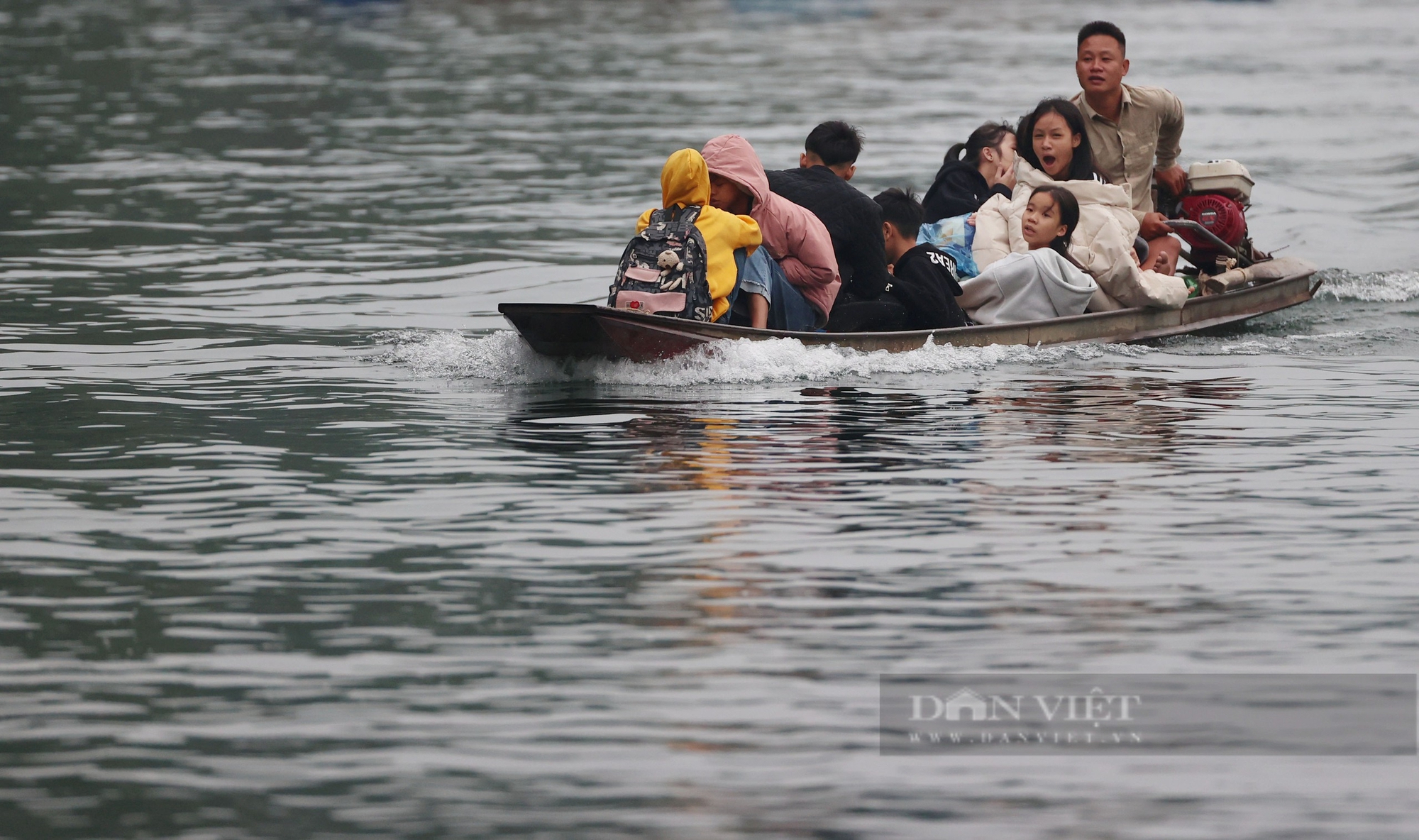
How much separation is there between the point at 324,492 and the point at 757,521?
1789mm

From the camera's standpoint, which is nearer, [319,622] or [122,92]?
[319,622]

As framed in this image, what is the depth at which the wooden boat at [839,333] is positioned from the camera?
371 inches

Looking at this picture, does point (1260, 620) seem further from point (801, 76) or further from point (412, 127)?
point (801, 76)

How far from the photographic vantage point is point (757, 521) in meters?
7.28

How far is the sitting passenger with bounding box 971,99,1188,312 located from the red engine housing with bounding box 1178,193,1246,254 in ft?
4.51

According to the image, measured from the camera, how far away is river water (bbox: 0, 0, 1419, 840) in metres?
→ 4.97

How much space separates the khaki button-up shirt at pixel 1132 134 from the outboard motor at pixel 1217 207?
21.6 inches

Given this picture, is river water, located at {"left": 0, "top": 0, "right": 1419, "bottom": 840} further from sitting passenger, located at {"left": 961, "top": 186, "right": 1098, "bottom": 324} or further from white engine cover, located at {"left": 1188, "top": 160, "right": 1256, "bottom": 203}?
white engine cover, located at {"left": 1188, "top": 160, "right": 1256, "bottom": 203}

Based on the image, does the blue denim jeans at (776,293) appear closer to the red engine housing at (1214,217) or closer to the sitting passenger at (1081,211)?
the sitting passenger at (1081,211)

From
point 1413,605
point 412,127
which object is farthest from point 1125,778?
point 412,127

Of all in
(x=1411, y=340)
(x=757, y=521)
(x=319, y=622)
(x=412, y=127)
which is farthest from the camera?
(x=412, y=127)

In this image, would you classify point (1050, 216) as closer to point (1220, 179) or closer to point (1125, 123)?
point (1125, 123)

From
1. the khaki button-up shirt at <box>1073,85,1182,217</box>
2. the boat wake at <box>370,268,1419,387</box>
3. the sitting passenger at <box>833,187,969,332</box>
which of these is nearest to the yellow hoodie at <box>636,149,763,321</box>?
the boat wake at <box>370,268,1419,387</box>

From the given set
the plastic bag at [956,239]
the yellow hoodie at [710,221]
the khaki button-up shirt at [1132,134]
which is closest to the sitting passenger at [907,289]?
the plastic bag at [956,239]
